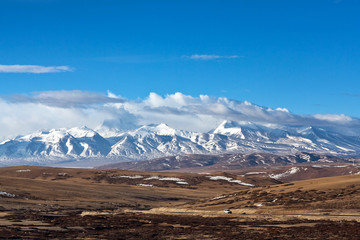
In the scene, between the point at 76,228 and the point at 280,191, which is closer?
the point at 76,228

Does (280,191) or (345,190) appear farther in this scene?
(280,191)

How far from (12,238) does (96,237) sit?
26.9 feet

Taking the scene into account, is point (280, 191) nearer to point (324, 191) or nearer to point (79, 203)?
point (324, 191)

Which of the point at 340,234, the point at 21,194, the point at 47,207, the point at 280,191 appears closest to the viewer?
the point at 340,234

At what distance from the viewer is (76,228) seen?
2325 inches

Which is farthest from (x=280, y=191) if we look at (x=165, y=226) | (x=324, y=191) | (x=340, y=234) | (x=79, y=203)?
(x=340, y=234)

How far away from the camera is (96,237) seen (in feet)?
164

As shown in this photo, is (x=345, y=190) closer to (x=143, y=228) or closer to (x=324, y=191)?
(x=324, y=191)

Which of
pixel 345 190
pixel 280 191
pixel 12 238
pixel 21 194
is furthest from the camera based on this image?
pixel 21 194

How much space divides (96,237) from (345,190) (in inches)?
2335

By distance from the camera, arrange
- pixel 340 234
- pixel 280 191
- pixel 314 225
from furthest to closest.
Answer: pixel 280 191 → pixel 314 225 → pixel 340 234

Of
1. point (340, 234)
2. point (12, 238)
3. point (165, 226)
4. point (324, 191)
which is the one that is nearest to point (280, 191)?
point (324, 191)

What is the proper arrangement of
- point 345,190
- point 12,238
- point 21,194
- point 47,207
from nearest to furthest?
point 12,238 < point 345,190 < point 47,207 < point 21,194

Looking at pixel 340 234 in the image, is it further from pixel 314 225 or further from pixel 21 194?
pixel 21 194
